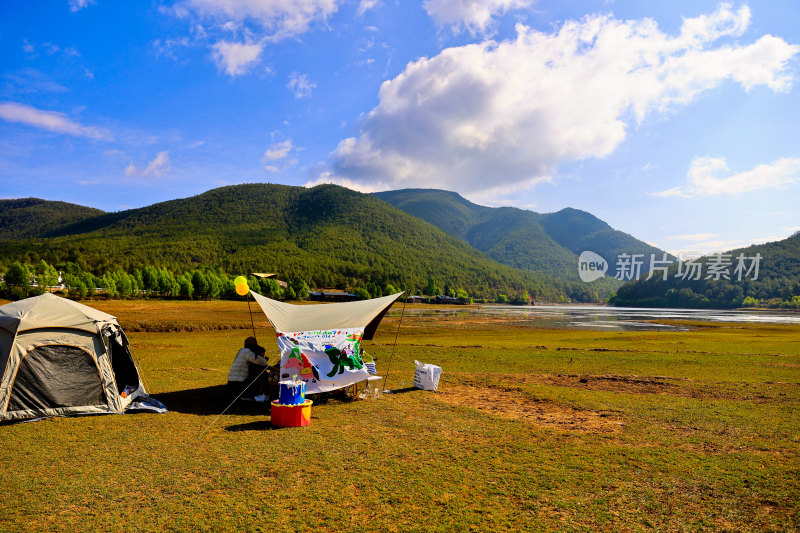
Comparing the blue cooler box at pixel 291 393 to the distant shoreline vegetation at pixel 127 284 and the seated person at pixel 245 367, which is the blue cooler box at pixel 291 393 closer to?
the seated person at pixel 245 367

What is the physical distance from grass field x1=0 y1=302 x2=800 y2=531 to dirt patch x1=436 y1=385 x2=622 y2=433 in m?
0.09

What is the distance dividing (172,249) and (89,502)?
157901mm

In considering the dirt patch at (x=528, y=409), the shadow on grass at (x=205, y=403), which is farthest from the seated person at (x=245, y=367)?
the dirt patch at (x=528, y=409)

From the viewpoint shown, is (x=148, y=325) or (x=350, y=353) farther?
(x=148, y=325)

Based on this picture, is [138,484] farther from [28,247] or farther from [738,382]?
[28,247]

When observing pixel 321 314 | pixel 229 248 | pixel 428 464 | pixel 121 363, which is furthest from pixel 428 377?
pixel 229 248

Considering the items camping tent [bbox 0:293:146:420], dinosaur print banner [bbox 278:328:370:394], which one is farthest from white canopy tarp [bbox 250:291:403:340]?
camping tent [bbox 0:293:146:420]

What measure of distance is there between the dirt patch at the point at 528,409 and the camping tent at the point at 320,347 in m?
3.25

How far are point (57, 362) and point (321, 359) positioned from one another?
667 centimetres

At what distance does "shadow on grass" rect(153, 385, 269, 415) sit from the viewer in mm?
11836

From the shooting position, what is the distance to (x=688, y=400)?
1356 cm

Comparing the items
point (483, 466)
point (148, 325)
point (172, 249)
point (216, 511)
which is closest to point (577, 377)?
point (483, 466)

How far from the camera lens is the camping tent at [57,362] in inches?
407

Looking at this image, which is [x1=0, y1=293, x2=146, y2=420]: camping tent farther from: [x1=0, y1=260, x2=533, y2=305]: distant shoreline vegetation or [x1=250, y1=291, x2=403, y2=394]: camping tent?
[x1=0, y1=260, x2=533, y2=305]: distant shoreline vegetation
